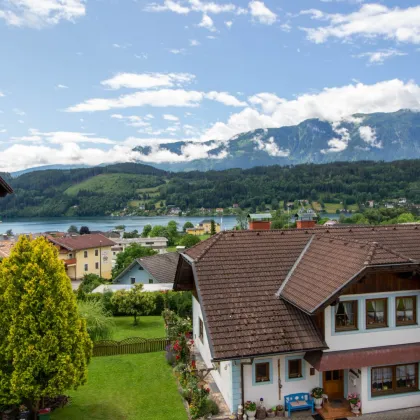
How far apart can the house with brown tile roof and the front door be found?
4 centimetres

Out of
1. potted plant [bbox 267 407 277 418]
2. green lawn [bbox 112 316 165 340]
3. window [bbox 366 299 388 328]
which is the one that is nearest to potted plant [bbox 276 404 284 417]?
potted plant [bbox 267 407 277 418]

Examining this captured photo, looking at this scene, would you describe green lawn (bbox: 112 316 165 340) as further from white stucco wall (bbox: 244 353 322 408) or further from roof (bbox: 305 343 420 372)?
roof (bbox: 305 343 420 372)

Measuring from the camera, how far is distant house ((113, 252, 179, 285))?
4581cm

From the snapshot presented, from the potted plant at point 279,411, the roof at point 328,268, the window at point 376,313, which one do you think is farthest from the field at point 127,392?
the window at point 376,313

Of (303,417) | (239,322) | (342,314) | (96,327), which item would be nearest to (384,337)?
(342,314)

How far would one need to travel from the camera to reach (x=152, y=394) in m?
17.5

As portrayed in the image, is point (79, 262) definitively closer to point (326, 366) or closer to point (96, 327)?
point (96, 327)

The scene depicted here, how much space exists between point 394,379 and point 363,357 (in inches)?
81.7

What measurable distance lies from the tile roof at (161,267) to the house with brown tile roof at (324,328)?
29.1m

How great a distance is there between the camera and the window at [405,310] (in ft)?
51.3

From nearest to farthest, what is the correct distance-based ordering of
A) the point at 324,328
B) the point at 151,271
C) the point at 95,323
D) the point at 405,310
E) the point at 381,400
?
the point at 324,328, the point at 381,400, the point at 405,310, the point at 95,323, the point at 151,271

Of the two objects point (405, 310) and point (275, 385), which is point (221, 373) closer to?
point (275, 385)

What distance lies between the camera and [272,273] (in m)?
17.3

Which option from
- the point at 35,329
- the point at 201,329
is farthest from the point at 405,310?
the point at 35,329
